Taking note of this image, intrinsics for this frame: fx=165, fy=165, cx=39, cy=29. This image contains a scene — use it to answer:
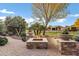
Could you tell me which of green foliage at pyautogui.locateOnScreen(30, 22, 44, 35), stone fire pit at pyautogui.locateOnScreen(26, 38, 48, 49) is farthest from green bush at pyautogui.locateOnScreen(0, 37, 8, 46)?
green foliage at pyautogui.locateOnScreen(30, 22, 44, 35)

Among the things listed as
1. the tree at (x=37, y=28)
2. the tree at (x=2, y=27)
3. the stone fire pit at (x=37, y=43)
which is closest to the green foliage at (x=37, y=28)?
the tree at (x=37, y=28)

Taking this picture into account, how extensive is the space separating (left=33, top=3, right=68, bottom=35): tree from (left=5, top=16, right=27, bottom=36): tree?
20 centimetres

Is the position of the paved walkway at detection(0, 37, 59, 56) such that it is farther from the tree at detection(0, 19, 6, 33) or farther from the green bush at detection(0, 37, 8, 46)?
the tree at detection(0, 19, 6, 33)

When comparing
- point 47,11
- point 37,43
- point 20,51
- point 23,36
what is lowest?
point 20,51

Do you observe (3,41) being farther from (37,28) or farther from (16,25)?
Answer: (37,28)

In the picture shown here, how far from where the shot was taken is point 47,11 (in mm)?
2359

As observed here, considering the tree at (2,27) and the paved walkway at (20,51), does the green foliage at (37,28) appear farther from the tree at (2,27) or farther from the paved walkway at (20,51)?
the tree at (2,27)

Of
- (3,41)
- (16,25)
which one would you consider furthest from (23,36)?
(3,41)

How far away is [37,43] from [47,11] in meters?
0.48

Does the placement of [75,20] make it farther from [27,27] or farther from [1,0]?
[1,0]

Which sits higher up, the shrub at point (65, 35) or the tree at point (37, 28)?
the tree at point (37, 28)

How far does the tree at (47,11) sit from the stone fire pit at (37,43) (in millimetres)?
215

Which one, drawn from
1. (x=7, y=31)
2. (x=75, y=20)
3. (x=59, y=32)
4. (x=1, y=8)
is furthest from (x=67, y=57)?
(x=1, y=8)

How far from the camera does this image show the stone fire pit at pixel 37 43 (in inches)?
92.0
